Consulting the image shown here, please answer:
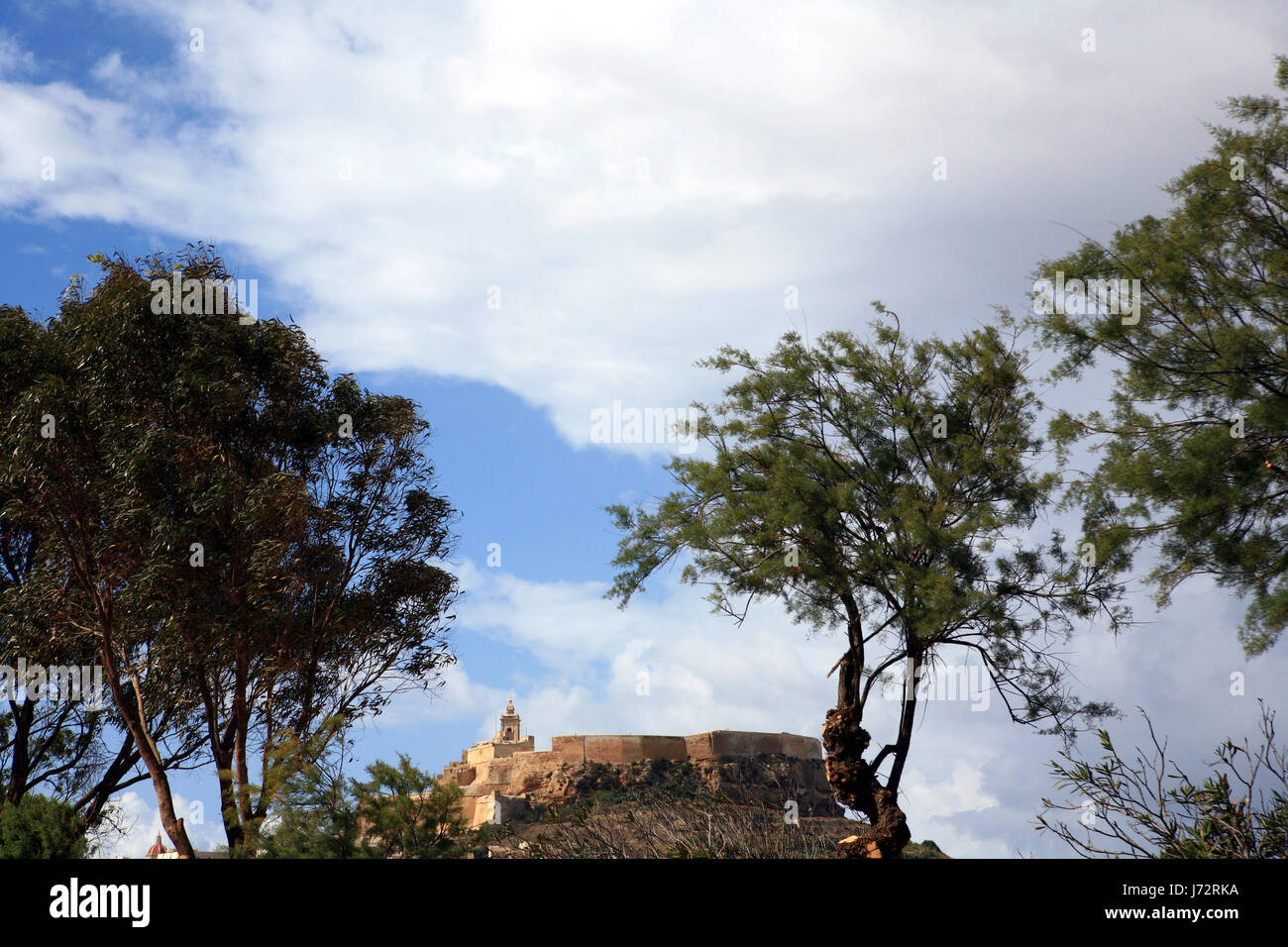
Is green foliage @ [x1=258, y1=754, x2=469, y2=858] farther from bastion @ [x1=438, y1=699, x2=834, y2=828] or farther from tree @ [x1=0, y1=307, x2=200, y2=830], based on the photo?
bastion @ [x1=438, y1=699, x2=834, y2=828]

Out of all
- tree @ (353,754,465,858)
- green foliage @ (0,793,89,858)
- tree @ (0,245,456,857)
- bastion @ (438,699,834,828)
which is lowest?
bastion @ (438,699,834,828)

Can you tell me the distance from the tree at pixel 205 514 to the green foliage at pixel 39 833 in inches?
58.8

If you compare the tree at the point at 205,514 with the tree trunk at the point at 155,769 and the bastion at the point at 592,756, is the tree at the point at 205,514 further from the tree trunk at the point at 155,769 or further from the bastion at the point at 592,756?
the bastion at the point at 592,756

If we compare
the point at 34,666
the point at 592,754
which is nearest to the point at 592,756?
the point at 592,754

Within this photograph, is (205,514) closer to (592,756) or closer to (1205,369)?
(1205,369)

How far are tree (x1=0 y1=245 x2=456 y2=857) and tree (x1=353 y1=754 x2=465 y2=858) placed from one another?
128 inches

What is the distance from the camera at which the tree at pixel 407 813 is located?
40.2 feet

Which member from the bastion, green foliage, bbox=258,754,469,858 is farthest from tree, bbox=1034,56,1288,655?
the bastion

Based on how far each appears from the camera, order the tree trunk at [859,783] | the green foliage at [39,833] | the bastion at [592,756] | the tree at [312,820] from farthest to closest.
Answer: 1. the bastion at [592,756]
2. the tree trunk at [859,783]
3. the green foliage at [39,833]
4. the tree at [312,820]

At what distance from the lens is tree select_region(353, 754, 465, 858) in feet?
40.2

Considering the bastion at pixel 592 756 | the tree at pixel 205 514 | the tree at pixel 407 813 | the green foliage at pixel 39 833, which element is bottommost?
the bastion at pixel 592 756

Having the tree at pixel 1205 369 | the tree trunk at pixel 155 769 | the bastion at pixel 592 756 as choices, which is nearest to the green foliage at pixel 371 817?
the tree trunk at pixel 155 769

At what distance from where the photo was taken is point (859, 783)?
17.1 metres

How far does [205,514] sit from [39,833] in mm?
5594
